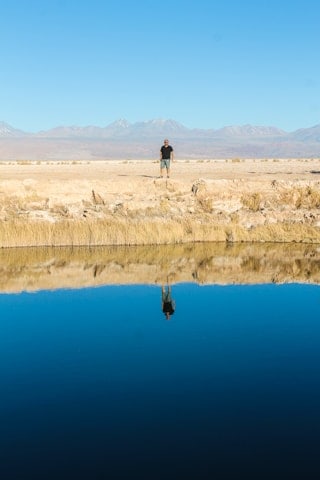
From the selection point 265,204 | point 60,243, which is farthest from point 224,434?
point 265,204

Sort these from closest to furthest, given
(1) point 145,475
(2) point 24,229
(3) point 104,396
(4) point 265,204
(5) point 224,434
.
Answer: (1) point 145,475 < (5) point 224,434 < (3) point 104,396 < (2) point 24,229 < (4) point 265,204

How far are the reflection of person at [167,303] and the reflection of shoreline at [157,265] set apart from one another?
1237 millimetres

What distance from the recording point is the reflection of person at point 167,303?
735 inches

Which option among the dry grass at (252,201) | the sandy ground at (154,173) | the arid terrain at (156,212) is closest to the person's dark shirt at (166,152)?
the arid terrain at (156,212)

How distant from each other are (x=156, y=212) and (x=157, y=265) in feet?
18.2

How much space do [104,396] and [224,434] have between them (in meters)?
2.57

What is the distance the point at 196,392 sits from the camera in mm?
12562

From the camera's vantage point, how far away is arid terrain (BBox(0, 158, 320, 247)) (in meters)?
29.0

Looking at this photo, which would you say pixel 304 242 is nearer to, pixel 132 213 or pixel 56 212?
pixel 132 213

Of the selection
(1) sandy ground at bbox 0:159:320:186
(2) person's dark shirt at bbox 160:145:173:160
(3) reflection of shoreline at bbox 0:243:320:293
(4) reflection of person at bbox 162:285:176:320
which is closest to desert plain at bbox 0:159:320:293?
(3) reflection of shoreline at bbox 0:243:320:293

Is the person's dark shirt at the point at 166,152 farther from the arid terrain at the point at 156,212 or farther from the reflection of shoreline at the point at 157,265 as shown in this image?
the reflection of shoreline at the point at 157,265

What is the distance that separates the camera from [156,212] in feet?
98.8

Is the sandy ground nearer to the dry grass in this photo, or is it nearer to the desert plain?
the desert plain

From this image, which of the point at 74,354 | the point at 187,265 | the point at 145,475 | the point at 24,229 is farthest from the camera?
the point at 24,229
